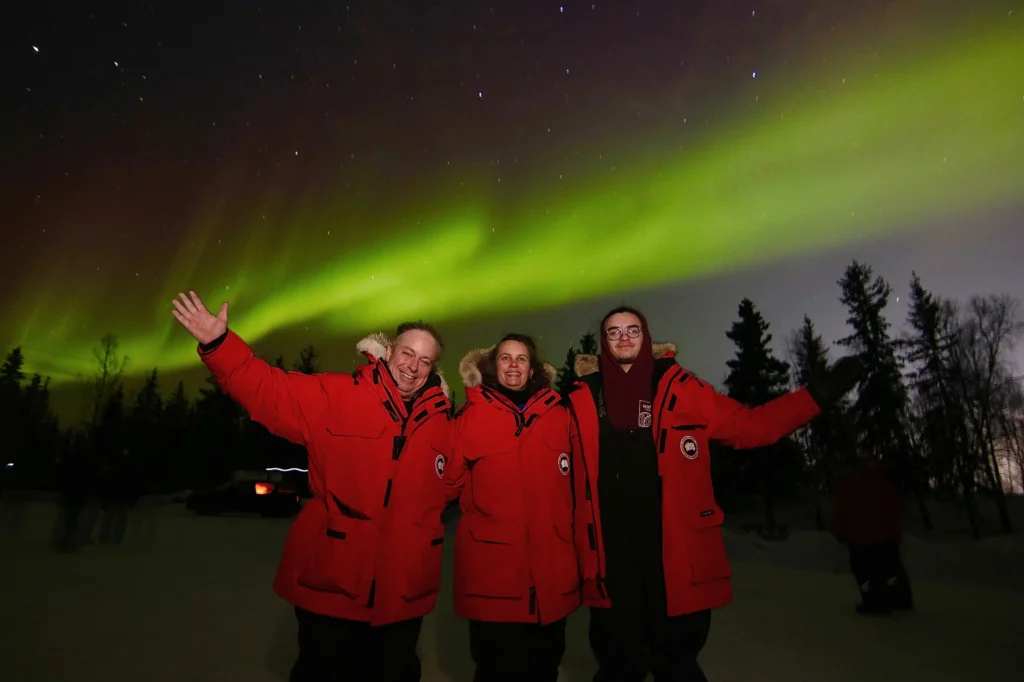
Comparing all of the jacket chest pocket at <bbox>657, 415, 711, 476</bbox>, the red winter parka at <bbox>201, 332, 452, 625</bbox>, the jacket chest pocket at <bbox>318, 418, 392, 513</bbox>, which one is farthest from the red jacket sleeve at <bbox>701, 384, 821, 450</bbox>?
the jacket chest pocket at <bbox>318, 418, 392, 513</bbox>

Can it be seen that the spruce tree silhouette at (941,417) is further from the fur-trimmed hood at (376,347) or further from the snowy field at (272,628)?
the fur-trimmed hood at (376,347)

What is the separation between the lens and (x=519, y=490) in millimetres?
3109

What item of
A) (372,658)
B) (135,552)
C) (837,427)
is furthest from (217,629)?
(837,427)

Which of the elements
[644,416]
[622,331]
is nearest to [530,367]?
[622,331]

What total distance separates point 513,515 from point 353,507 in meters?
0.85

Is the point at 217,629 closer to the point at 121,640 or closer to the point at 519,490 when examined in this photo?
the point at 121,640

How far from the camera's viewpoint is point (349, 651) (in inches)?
113

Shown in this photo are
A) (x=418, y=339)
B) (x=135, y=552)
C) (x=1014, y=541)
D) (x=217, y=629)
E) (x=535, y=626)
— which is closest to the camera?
(x=535, y=626)

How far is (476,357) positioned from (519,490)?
1.09 metres

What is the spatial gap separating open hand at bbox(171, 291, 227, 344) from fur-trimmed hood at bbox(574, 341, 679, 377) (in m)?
2.16

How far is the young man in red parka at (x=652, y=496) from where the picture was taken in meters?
3.01

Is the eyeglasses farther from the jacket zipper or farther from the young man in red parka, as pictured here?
the jacket zipper

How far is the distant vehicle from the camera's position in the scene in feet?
63.2

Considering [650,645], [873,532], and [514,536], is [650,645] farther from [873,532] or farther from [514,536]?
[873,532]
